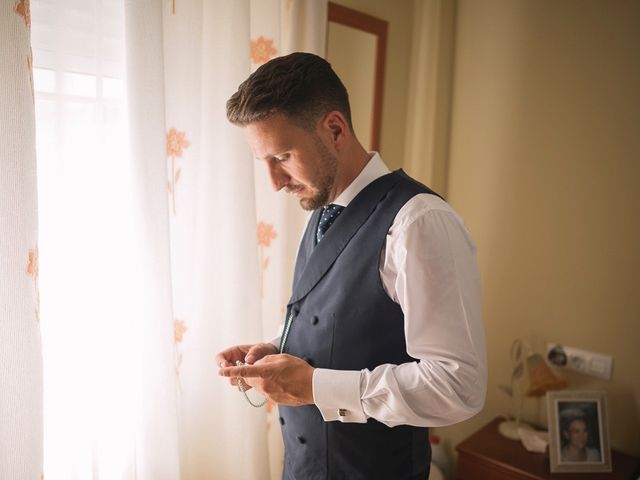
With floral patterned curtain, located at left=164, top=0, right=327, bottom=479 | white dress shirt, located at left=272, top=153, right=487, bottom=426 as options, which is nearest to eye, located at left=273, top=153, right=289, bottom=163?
white dress shirt, located at left=272, top=153, right=487, bottom=426

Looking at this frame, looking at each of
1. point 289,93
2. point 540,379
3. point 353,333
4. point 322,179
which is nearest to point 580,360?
point 540,379

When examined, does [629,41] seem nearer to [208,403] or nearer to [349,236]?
[349,236]

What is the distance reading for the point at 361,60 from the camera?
6.38 feet

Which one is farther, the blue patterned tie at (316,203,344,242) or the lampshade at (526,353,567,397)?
the lampshade at (526,353,567,397)

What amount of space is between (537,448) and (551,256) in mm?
743

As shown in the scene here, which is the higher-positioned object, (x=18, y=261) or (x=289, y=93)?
(x=289, y=93)

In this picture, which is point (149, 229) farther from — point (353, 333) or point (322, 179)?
point (353, 333)

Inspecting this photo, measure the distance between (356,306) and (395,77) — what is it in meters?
1.45

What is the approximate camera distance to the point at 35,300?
107 cm

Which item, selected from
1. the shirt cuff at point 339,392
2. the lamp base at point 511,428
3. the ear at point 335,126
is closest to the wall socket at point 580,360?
the lamp base at point 511,428

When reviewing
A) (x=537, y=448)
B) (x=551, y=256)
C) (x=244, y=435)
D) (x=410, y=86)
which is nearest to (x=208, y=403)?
(x=244, y=435)

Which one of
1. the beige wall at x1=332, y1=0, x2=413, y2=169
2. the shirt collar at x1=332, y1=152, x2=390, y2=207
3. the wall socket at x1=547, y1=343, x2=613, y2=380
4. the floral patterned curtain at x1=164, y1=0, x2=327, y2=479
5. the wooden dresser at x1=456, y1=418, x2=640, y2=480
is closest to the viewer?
the shirt collar at x1=332, y1=152, x2=390, y2=207

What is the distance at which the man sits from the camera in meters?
0.88

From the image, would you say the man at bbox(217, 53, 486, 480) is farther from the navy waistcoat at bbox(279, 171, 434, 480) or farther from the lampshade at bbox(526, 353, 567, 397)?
the lampshade at bbox(526, 353, 567, 397)
